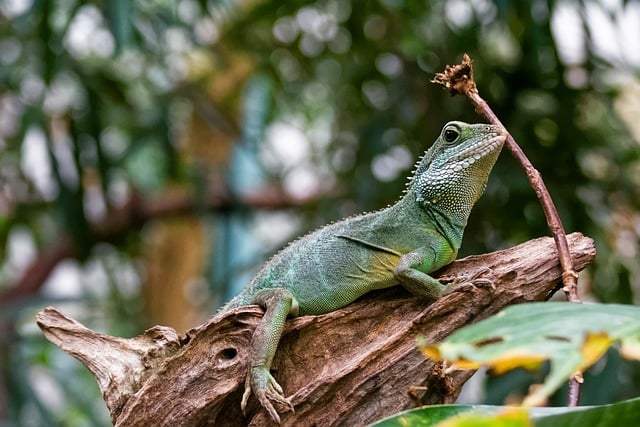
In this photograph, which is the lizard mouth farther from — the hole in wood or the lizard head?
the hole in wood

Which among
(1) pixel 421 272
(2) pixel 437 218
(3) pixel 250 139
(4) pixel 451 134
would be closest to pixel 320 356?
(1) pixel 421 272

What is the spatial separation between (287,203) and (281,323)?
5.42m

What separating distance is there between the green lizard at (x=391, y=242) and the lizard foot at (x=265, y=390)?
0.30m

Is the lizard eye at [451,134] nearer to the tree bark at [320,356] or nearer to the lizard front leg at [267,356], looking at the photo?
the tree bark at [320,356]

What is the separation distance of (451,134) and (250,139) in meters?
5.37

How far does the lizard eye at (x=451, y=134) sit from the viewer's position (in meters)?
3.39

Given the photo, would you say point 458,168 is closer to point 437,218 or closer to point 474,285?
point 437,218

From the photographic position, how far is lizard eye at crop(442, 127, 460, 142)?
133 inches

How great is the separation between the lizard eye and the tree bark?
543mm

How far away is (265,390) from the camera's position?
2820 mm

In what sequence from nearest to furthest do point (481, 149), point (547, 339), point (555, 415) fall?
point (547, 339) < point (555, 415) < point (481, 149)

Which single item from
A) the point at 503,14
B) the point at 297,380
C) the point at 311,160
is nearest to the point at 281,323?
the point at 297,380

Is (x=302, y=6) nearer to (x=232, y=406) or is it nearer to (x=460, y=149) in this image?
(x=460, y=149)

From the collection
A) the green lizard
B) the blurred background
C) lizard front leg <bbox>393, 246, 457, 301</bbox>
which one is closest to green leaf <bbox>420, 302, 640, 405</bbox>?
lizard front leg <bbox>393, 246, 457, 301</bbox>
